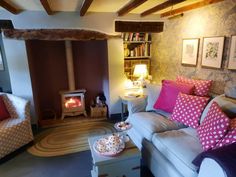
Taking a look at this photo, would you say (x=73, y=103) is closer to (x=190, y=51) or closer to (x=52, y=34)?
(x=52, y=34)

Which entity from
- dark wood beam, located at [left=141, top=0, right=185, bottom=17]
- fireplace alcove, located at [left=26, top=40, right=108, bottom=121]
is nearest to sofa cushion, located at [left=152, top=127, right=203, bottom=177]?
dark wood beam, located at [left=141, top=0, right=185, bottom=17]

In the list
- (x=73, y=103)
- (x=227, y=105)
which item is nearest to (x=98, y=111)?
(x=73, y=103)

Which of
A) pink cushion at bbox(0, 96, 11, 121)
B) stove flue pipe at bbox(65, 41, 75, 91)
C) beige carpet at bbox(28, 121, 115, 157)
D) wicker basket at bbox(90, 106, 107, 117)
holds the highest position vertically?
stove flue pipe at bbox(65, 41, 75, 91)

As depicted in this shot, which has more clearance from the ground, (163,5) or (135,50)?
(163,5)

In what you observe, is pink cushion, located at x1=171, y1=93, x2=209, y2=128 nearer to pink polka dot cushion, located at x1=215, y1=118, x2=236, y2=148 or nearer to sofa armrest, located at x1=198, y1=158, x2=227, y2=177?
pink polka dot cushion, located at x1=215, y1=118, x2=236, y2=148

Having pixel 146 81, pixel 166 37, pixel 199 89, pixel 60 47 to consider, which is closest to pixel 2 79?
pixel 60 47

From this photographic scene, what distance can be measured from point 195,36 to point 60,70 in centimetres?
295

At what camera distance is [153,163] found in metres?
2.06

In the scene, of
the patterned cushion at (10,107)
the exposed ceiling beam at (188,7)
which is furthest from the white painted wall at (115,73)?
the patterned cushion at (10,107)

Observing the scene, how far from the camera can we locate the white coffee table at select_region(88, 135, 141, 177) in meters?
1.75

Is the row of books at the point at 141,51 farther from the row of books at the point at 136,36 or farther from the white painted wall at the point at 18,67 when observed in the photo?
the white painted wall at the point at 18,67

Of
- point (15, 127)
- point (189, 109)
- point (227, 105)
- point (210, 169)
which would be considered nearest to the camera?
point (210, 169)

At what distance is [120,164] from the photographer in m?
1.81

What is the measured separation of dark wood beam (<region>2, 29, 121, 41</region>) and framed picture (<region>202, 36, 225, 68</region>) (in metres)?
1.68
